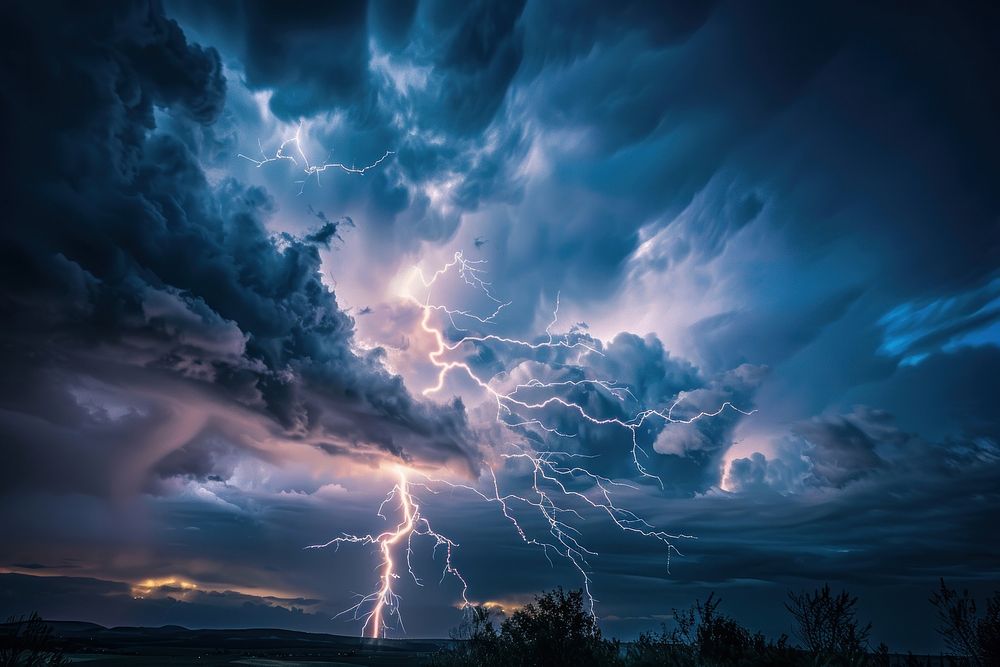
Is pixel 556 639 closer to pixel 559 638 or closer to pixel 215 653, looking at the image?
pixel 559 638

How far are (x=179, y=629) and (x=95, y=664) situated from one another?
172 metres

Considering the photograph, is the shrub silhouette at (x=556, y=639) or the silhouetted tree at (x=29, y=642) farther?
the shrub silhouette at (x=556, y=639)

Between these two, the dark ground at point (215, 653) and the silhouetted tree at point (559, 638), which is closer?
the silhouetted tree at point (559, 638)

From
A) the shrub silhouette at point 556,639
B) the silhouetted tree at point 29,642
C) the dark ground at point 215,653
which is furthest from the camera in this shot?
the dark ground at point 215,653

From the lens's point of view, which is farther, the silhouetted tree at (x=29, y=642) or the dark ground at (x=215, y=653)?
the dark ground at (x=215, y=653)

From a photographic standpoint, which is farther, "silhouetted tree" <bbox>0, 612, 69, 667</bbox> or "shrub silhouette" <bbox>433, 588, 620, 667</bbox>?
"shrub silhouette" <bbox>433, 588, 620, 667</bbox>

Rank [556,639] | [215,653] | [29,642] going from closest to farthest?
[29,642]
[556,639]
[215,653]

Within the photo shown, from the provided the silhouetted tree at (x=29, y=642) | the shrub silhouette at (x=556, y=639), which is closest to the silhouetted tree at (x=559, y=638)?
the shrub silhouette at (x=556, y=639)

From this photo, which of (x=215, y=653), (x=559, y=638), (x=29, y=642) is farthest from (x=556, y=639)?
(x=215, y=653)

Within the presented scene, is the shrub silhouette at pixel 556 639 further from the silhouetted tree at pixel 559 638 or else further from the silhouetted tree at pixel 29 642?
the silhouetted tree at pixel 29 642

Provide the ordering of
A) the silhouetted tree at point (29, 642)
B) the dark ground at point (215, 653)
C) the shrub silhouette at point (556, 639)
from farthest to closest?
the dark ground at point (215, 653) → the shrub silhouette at point (556, 639) → the silhouetted tree at point (29, 642)

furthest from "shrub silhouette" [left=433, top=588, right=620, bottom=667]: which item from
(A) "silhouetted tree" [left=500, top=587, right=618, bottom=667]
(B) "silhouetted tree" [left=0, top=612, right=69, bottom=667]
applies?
(B) "silhouetted tree" [left=0, top=612, right=69, bottom=667]

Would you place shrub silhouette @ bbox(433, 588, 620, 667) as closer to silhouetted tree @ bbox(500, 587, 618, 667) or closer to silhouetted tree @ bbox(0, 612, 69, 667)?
silhouetted tree @ bbox(500, 587, 618, 667)

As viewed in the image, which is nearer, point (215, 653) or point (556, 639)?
point (556, 639)
